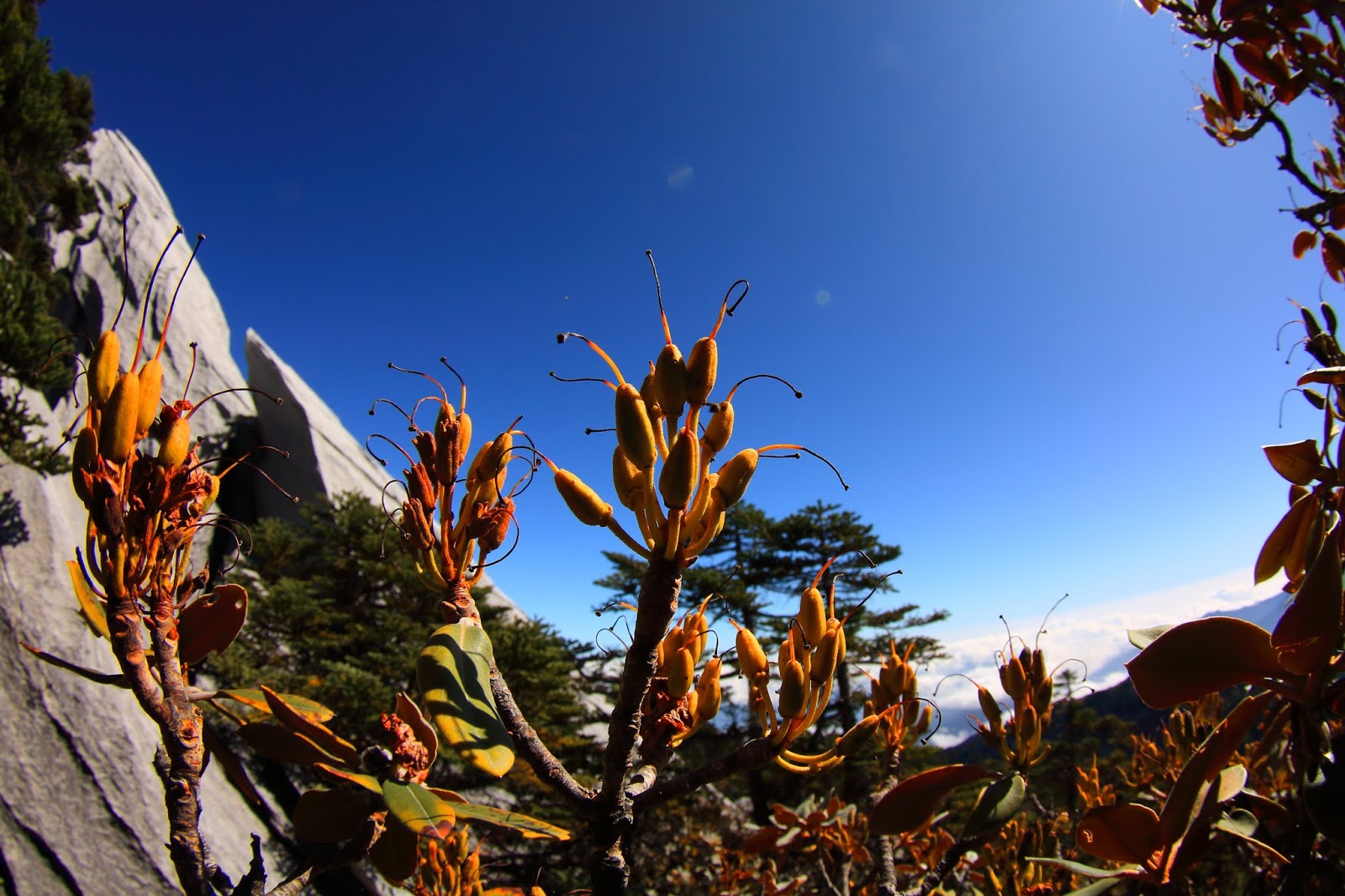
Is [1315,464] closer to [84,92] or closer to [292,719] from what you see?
[292,719]

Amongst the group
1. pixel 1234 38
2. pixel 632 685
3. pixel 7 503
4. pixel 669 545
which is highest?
pixel 7 503

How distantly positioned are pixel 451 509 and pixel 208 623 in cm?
28

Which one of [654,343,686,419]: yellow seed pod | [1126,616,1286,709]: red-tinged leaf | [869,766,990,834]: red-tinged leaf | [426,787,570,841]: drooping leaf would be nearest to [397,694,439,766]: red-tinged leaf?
[426,787,570,841]: drooping leaf

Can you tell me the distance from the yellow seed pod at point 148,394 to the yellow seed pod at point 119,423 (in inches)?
0.9

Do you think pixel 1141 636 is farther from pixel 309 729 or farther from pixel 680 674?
pixel 309 729

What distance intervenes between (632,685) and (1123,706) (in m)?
23.7

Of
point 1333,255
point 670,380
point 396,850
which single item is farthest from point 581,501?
point 1333,255

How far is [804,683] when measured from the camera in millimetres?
681

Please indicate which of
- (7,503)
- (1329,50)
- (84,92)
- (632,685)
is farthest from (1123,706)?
(84,92)

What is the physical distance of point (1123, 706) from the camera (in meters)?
18.1

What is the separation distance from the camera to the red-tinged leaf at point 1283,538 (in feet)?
2.47

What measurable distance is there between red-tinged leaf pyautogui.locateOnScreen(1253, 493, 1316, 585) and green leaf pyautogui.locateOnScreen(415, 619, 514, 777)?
3.27 feet

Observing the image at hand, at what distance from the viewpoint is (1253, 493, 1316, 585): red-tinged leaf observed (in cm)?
75

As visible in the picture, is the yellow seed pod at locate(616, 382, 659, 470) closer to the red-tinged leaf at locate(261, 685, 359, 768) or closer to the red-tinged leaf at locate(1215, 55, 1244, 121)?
the red-tinged leaf at locate(261, 685, 359, 768)
